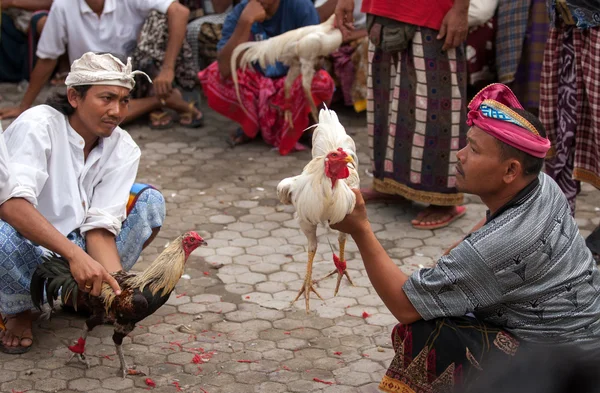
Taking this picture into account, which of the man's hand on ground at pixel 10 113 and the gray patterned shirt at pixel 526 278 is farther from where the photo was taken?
the man's hand on ground at pixel 10 113

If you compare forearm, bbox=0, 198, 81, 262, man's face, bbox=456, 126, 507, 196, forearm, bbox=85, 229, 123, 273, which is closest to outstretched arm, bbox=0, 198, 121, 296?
forearm, bbox=0, 198, 81, 262

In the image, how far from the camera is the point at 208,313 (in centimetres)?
445

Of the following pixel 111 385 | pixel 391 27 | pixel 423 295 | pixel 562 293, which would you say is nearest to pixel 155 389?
pixel 111 385

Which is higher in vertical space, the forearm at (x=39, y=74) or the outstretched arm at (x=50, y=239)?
the outstretched arm at (x=50, y=239)

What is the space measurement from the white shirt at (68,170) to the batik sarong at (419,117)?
6.51 feet

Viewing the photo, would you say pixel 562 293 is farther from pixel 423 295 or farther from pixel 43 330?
pixel 43 330

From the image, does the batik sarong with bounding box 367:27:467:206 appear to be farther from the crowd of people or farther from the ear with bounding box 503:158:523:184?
the ear with bounding box 503:158:523:184

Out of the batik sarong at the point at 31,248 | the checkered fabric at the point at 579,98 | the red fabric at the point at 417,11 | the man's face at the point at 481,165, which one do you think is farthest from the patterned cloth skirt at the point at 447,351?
the red fabric at the point at 417,11

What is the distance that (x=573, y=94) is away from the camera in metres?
4.93

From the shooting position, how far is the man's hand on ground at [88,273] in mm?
3568

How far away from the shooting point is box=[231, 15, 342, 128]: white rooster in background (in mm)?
6395

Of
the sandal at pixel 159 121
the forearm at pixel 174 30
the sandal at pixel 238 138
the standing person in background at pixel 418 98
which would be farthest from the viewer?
the sandal at pixel 159 121

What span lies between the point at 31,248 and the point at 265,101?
137 inches

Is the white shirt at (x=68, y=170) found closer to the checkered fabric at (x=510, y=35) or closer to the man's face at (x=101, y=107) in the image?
the man's face at (x=101, y=107)
